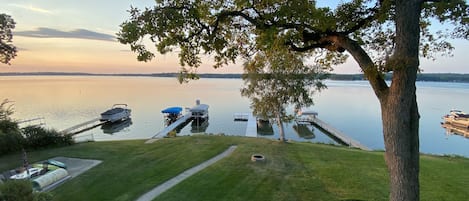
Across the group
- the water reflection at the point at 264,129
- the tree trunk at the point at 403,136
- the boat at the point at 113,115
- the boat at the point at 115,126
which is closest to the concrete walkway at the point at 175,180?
the tree trunk at the point at 403,136

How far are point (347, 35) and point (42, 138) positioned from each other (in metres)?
16.8

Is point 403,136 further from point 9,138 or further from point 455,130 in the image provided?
point 455,130

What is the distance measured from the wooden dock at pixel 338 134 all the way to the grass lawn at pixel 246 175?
12.8 metres

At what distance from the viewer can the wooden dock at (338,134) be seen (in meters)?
25.9

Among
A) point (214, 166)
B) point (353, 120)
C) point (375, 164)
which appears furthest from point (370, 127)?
point (214, 166)

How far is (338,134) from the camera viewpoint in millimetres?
31531

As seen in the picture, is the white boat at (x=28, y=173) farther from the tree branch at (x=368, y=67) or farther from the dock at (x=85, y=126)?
the dock at (x=85, y=126)

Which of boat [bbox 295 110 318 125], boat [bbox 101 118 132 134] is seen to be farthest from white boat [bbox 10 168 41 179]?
boat [bbox 295 110 318 125]

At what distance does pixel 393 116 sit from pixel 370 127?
3340 centimetres

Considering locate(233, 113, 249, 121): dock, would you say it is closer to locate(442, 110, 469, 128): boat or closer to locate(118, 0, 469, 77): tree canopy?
locate(442, 110, 469, 128): boat

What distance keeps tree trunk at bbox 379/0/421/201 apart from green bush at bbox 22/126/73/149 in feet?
56.1

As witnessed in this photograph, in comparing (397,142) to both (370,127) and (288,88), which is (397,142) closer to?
(288,88)

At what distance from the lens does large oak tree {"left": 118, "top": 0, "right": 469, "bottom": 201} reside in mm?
3998

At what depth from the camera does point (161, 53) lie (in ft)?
16.1
